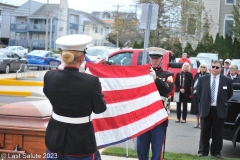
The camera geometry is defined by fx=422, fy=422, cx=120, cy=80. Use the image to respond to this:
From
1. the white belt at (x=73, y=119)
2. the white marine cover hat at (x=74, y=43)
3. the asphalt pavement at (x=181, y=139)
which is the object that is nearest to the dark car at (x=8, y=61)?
the asphalt pavement at (x=181, y=139)

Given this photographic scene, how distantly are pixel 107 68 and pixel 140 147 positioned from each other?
1.37m

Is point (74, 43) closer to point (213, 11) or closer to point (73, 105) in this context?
point (73, 105)

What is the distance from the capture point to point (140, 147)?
20.0ft

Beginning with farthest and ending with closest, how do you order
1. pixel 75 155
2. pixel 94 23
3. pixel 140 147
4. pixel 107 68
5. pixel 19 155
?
1. pixel 94 23
2. pixel 140 147
3. pixel 107 68
4. pixel 19 155
5. pixel 75 155

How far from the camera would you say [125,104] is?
5824mm

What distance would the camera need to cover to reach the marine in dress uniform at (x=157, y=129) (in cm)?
588

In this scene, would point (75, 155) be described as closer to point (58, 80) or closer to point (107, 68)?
point (58, 80)

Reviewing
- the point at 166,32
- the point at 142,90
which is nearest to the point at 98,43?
the point at 166,32

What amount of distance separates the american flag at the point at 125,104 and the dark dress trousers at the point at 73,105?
1041 mm

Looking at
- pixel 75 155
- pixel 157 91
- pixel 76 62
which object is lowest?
pixel 75 155

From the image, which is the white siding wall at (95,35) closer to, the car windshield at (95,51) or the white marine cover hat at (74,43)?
the car windshield at (95,51)

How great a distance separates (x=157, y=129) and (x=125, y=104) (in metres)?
0.62

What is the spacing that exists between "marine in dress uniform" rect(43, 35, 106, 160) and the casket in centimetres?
79

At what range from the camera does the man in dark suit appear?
313 inches
